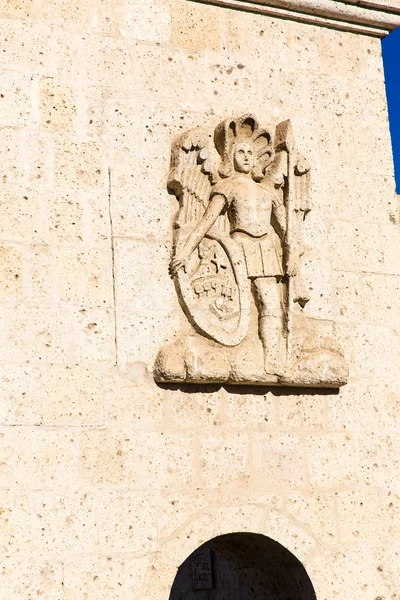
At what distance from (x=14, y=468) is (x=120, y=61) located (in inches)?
80.4

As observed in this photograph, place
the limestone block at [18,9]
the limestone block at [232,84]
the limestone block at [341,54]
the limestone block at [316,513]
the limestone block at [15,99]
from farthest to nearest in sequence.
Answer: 1. the limestone block at [341,54]
2. the limestone block at [232,84]
3. the limestone block at [316,513]
4. the limestone block at [18,9]
5. the limestone block at [15,99]

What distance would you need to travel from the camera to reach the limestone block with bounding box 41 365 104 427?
15.7 ft

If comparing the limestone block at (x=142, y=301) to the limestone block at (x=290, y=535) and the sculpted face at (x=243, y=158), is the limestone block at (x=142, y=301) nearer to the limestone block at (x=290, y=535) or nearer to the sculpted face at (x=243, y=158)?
the sculpted face at (x=243, y=158)

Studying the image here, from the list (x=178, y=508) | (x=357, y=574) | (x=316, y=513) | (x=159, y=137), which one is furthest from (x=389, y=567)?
(x=159, y=137)

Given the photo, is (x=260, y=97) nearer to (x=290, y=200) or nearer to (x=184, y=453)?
(x=290, y=200)

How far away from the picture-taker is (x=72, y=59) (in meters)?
5.18

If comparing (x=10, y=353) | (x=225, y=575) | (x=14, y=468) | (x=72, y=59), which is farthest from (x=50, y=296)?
(x=225, y=575)

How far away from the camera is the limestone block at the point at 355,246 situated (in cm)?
567

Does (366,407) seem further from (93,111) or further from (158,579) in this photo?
(93,111)

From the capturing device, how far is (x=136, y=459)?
4.91 metres

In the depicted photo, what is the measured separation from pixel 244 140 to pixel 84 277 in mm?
1128

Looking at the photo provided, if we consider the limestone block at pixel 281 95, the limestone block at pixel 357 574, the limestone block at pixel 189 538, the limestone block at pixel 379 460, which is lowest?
the limestone block at pixel 357 574

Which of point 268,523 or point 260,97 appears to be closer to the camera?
point 268,523

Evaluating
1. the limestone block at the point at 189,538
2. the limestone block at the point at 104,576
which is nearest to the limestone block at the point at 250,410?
the limestone block at the point at 189,538
